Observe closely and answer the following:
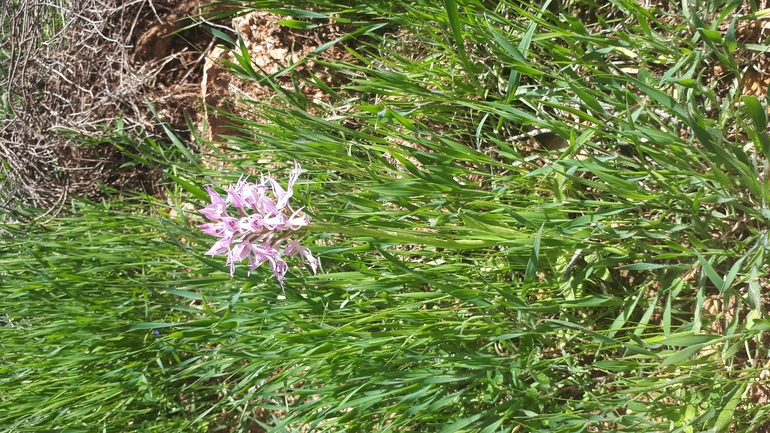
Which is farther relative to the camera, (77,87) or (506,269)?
(77,87)

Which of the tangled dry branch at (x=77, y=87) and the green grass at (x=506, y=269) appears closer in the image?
the green grass at (x=506, y=269)

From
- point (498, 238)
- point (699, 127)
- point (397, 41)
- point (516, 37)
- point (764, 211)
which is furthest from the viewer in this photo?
point (397, 41)

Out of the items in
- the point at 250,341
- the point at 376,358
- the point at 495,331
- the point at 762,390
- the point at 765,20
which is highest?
the point at 765,20

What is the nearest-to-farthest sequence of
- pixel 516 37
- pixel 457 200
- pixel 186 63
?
pixel 457 200 → pixel 516 37 → pixel 186 63

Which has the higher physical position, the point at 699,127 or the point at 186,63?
the point at 699,127

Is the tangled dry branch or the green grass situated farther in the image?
the tangled dry branch

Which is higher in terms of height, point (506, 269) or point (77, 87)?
point (506, 269)

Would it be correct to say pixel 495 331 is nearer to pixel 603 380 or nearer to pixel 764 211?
pixel 603 380

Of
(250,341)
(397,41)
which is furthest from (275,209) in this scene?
(397,41)
